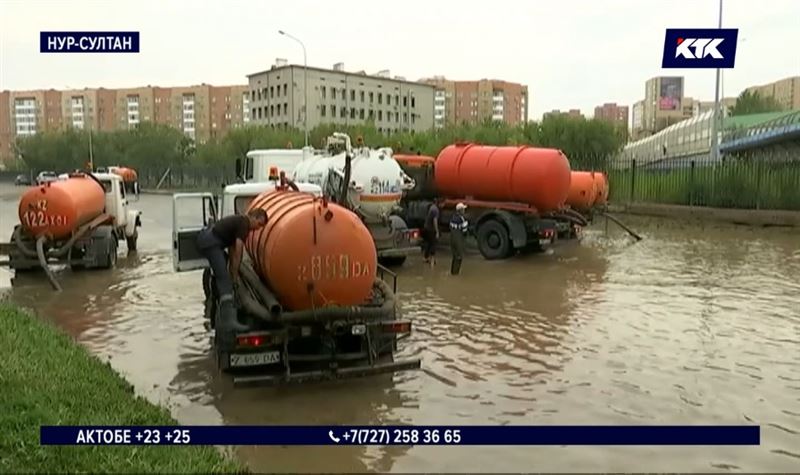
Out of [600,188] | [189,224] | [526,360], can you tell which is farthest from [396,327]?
[600,188]

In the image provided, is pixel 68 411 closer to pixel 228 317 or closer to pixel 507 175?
pixel 228 317

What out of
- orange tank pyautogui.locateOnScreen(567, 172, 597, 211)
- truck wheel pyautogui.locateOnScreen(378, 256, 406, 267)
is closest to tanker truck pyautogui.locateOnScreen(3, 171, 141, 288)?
truck wheel pyautogui.locateOnScreen(378, 256, 406, 267)

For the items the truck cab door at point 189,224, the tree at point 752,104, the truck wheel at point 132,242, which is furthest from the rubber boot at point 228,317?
the tree at point 752,104

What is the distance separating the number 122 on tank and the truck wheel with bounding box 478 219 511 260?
991 cm

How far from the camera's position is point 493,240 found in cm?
1725

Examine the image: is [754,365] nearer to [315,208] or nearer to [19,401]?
[315,208]

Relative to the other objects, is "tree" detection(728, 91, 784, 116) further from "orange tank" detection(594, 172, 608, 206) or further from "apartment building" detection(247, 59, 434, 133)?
"orange tank" detection(594, 172, 608, 206)

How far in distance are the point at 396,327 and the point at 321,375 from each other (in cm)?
98

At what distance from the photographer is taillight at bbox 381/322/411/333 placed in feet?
25.3

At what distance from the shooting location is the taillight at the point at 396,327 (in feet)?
25.3

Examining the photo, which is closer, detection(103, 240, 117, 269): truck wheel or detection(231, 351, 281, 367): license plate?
detection(231, 351, 281, 367): license plate

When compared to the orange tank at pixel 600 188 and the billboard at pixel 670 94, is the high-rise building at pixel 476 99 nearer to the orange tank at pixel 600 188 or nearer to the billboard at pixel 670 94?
the billboard at pixel 670 94

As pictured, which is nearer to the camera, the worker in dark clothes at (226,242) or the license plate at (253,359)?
the license plate at (253,359)

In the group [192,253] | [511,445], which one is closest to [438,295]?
[192,253]
